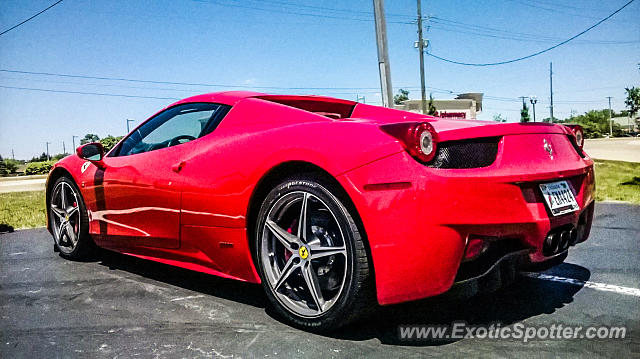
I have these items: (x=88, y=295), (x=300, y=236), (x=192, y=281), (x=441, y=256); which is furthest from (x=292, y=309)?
(x=88, y=295)

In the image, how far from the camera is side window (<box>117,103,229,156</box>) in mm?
3228

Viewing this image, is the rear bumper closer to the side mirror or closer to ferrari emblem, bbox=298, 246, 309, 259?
ferrari emblem, bbox=298, 246, 309, 259

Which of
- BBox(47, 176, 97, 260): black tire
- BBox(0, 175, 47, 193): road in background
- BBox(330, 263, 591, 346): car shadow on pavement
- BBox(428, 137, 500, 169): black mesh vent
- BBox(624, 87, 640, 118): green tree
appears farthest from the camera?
BBox(624, 87, 640, 118): green tree

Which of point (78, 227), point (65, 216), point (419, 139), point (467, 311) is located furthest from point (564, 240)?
point (65, 216)

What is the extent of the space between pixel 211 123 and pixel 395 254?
1.58m

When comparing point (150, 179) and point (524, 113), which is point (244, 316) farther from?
point (524, 113)

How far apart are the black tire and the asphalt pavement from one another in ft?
1.32

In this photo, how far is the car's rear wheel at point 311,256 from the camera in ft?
7.45

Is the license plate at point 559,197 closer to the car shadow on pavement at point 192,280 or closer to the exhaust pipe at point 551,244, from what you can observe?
the exhaust pipe at point 551,244

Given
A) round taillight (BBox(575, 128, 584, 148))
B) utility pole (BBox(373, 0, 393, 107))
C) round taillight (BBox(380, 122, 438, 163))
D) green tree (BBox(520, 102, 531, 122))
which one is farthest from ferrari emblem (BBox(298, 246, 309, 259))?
green tree (BBox(520, 102, 531, 122))

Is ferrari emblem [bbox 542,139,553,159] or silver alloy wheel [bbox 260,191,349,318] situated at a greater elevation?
ferrari emblem [bbox 542,139,553,159]

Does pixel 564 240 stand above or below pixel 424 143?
below

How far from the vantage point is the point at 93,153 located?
13.0 ft

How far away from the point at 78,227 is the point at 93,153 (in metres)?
0.71
